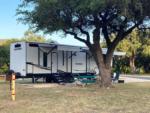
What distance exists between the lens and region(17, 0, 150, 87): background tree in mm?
23656

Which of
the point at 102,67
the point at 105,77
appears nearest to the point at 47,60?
the point at 102,67

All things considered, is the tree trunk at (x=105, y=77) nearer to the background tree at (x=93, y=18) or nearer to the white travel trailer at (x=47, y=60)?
the background tree at (x=93, y=18)

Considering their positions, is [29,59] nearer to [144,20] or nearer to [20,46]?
[20,46]

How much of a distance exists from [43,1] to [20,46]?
25.2 ft

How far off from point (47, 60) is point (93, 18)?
710 centimetres

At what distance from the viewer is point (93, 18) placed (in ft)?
86.9

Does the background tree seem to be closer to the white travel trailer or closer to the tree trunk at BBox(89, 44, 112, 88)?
the tree trunk at BBox(89, 44, 112, 88)

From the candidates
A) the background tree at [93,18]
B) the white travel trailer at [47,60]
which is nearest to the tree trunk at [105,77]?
the background tree at [93,18]

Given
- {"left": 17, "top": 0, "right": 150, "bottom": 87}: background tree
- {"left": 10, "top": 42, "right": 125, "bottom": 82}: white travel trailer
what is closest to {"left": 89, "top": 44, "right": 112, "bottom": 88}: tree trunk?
{"left": 17, "top": 0, "right": 150, "bottom": 87}: background tree

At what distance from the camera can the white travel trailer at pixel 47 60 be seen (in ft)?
102

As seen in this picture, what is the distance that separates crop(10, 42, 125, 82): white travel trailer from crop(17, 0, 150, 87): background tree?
423 centimetres

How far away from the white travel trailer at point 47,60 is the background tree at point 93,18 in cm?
423

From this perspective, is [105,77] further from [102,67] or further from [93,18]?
[93,18]

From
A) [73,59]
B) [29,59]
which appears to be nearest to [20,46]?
[29,59]
